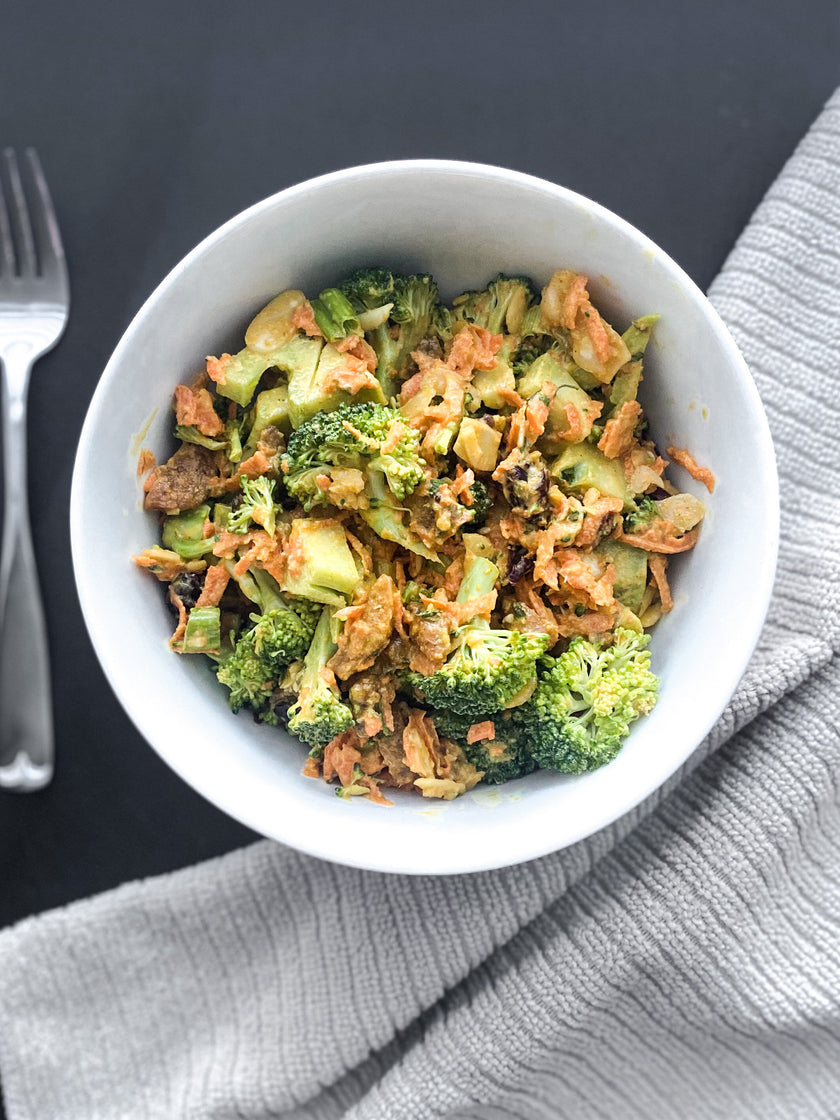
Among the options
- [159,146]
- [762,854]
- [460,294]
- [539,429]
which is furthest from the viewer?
[159,146]

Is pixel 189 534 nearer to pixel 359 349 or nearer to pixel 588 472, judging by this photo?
pixel 359 349

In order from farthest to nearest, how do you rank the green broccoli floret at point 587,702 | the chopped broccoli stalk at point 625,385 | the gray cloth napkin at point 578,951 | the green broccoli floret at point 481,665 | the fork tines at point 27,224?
the fork tines at point 27,224 < the gray cloth napkin at point 578,951 < the chopped broccoli stalk at point 625,385 < the green broccoli floret at point 587,702 < the green broccoli floret at point 481,665

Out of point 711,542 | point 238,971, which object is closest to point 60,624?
point 238,971

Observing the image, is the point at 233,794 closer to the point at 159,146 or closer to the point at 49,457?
the point at 49,457

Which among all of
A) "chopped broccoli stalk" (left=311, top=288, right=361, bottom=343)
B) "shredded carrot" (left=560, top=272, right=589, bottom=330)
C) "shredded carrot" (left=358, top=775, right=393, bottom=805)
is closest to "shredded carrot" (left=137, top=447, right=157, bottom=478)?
"chopped broccoli stalk" (left=311, top=288, right=361, bottom=343)

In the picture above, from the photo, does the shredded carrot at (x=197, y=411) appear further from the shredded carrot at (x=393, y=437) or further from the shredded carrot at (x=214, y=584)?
the shredded carrot at (x=393, y=437)

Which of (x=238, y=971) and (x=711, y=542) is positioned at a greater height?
(x=711, y=542)

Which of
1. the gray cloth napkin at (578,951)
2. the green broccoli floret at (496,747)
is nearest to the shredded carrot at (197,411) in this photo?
the green broccoli floret at (496,747)

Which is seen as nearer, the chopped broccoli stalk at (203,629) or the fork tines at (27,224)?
the chopped broccoli stalk at (203,629)
